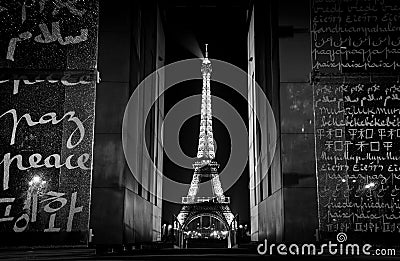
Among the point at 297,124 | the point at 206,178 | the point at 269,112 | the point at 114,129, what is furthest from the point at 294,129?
the point at 206,178

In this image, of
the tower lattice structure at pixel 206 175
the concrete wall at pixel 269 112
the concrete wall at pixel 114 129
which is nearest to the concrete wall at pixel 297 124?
the concrete wall at pixel 269 112

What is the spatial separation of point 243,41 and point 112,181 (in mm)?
15845

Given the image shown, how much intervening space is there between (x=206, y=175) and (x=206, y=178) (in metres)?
0.26

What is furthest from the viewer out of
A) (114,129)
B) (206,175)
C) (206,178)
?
(206,175)

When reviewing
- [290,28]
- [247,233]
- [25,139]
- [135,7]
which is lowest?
[247,233]

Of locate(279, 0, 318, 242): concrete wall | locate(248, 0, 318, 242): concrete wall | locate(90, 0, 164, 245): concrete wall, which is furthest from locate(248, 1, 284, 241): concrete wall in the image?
locate(90, 0, 164, 245): concrete wall

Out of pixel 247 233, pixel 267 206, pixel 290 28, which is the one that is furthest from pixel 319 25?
pixel 247 233

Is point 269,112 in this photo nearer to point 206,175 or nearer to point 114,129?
point 114,129

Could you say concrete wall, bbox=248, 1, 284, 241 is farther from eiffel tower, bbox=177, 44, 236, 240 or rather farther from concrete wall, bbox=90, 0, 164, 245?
eiffel tower, bbox=177, 44, 236, 240

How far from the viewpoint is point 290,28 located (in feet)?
35.8

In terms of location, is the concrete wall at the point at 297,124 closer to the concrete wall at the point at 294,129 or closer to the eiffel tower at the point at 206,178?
the concrete wall at the point at 294,129

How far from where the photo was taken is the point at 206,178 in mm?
38594

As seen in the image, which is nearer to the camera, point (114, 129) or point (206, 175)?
point (114, 129)

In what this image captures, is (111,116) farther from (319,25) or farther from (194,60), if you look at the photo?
(194,60)
